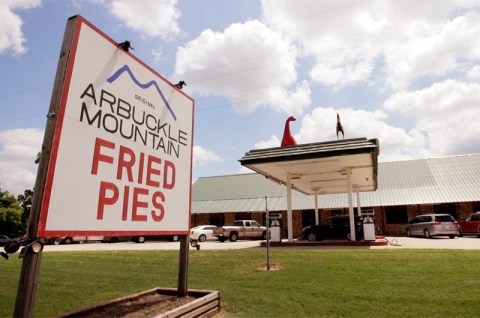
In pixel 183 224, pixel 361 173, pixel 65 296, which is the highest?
pixel 361 173

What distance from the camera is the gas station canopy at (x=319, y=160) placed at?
1527 centimetres

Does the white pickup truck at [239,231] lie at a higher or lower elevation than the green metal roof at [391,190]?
lower

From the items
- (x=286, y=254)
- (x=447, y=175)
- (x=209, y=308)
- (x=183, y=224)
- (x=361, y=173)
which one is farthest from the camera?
(x=447, y=175)

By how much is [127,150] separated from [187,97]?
2.36 m

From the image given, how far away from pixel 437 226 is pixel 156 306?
2055 cm

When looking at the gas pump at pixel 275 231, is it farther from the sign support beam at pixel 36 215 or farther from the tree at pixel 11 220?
the tree at pixel 11 220

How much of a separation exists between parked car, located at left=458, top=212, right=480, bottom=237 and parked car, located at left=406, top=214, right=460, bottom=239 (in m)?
2.23

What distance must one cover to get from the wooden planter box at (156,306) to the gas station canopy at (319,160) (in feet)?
35.9

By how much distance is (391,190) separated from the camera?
30.2 meters

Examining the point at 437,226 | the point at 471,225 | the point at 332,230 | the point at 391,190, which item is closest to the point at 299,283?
the point at 332,230

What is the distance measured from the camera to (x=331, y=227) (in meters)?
18.5

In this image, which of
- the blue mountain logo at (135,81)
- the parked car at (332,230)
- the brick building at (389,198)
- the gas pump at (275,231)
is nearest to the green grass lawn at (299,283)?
the blue mountain logo at (135,81)

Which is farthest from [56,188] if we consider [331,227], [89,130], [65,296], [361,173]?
[361,173]

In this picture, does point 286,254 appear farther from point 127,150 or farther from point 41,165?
point 41,165
